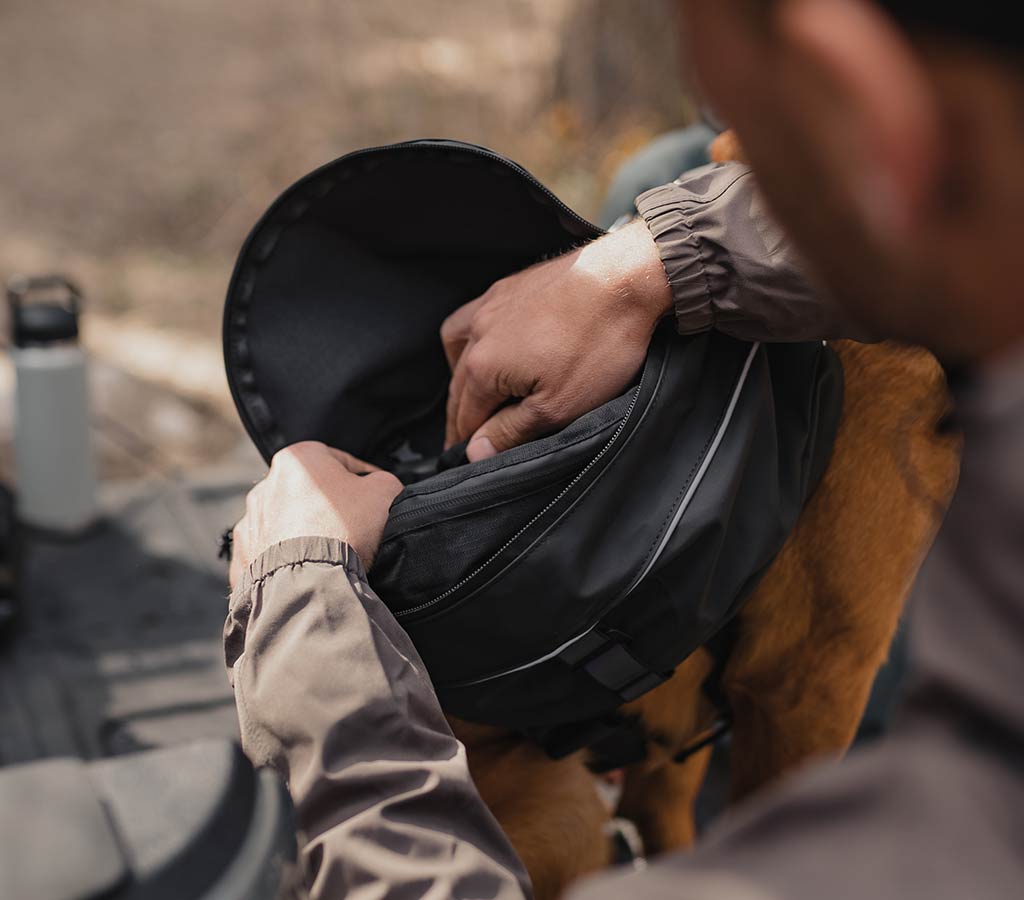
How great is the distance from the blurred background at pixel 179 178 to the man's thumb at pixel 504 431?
126 cm

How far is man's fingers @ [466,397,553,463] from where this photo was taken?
107 cm

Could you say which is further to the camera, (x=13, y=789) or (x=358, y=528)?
(x=358, y=528)

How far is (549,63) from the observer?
5363mm

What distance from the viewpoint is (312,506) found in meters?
1.01

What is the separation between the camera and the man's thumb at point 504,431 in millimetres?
1070

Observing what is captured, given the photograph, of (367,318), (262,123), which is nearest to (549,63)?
(262,123)

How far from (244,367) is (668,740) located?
67cm

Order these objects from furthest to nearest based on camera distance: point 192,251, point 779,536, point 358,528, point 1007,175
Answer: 1. point 192,251
2. point 779,536
3. point 358,528
4. point 1007,175

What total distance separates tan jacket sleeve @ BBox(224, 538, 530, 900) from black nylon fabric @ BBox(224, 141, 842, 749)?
0.34ft

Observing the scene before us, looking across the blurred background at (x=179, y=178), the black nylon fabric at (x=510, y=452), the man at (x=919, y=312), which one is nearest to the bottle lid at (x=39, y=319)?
the blurred background at (x=179, y=178)

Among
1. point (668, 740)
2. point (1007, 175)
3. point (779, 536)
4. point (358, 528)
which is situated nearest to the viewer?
point (1007, 175)

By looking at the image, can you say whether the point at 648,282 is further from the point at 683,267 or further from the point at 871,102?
the point at 871,102

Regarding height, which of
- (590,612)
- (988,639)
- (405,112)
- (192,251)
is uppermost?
(988,639)

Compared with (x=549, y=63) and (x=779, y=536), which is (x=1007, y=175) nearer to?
(x=779, y=536)
